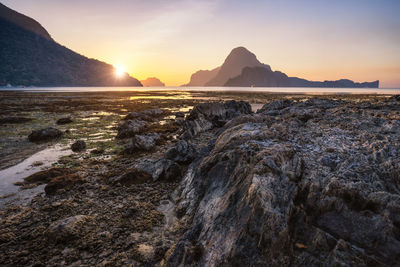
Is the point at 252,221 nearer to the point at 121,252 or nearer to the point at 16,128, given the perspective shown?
the point at 121,252

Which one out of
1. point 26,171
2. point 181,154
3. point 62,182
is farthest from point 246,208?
point 26,171

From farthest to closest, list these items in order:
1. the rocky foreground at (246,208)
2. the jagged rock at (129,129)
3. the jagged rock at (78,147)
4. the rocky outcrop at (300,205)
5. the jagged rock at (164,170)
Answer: the jagged rock at (129,129) < the jagged rock at (78,147) < the jagged rock at (164,170) < the rocky foreground at (246,208) < the rocky outcrop at (300,205)

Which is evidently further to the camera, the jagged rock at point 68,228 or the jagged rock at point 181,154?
the jagged rock at point 181,154

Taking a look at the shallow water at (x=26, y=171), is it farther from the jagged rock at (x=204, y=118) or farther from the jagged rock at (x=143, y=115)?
the jagged rock at (x=143, y=115)

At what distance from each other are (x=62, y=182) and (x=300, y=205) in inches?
423

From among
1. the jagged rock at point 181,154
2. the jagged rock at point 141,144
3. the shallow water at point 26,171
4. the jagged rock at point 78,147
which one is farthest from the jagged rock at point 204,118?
the shallow water at point 26,171

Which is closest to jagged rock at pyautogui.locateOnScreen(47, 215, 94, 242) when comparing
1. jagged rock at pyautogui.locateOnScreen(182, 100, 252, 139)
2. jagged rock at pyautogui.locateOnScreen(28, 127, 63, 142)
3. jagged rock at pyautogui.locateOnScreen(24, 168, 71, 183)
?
jagged rock at pyautogui.locateOnScreen(24, 168, 71, 183)

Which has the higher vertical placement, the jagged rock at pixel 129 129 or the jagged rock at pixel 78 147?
the jagged rock at pixel 129 129

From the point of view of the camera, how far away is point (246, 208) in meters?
4.74

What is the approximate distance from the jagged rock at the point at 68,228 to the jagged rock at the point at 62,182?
3.01 m

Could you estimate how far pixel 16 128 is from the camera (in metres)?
23.1

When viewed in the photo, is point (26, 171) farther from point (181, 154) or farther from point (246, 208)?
point (246, 208)

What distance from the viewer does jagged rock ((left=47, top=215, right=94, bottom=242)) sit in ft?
21.0

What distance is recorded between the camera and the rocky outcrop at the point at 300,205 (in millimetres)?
3980
